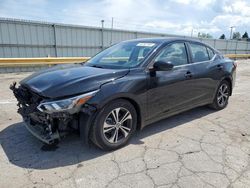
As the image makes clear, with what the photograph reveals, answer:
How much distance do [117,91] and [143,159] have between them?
3.30 feet

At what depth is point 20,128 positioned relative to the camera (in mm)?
Answer: 4098

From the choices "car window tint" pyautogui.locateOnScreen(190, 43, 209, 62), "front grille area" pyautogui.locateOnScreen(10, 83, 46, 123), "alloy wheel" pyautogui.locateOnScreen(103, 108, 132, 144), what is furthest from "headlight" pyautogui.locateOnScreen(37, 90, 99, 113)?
"car window tint" pyautogui.locateOnScreen(190, 43, 209, 62)

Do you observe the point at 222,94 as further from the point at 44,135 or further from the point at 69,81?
the point at 44,135

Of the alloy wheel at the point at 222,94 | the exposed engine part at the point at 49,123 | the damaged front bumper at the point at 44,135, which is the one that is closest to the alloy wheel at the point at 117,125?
the exposed engine part at the point at 49,123

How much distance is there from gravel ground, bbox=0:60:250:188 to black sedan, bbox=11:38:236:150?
301 millimetres

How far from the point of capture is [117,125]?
132 inches

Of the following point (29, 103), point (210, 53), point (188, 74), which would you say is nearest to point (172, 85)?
point (188, 74)

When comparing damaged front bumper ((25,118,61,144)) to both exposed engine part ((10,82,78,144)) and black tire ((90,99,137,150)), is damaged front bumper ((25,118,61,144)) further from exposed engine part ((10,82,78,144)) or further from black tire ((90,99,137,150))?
black tire ((90,99,137,150))

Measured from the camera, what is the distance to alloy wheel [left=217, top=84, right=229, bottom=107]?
5234mm

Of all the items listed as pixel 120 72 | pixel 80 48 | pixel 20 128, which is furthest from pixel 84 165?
pixel 80 48

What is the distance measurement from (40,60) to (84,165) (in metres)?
8.72

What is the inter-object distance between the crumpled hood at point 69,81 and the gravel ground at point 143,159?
921mm

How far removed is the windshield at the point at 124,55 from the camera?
3746 mm

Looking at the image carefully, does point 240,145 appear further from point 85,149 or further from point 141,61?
point 85,149
